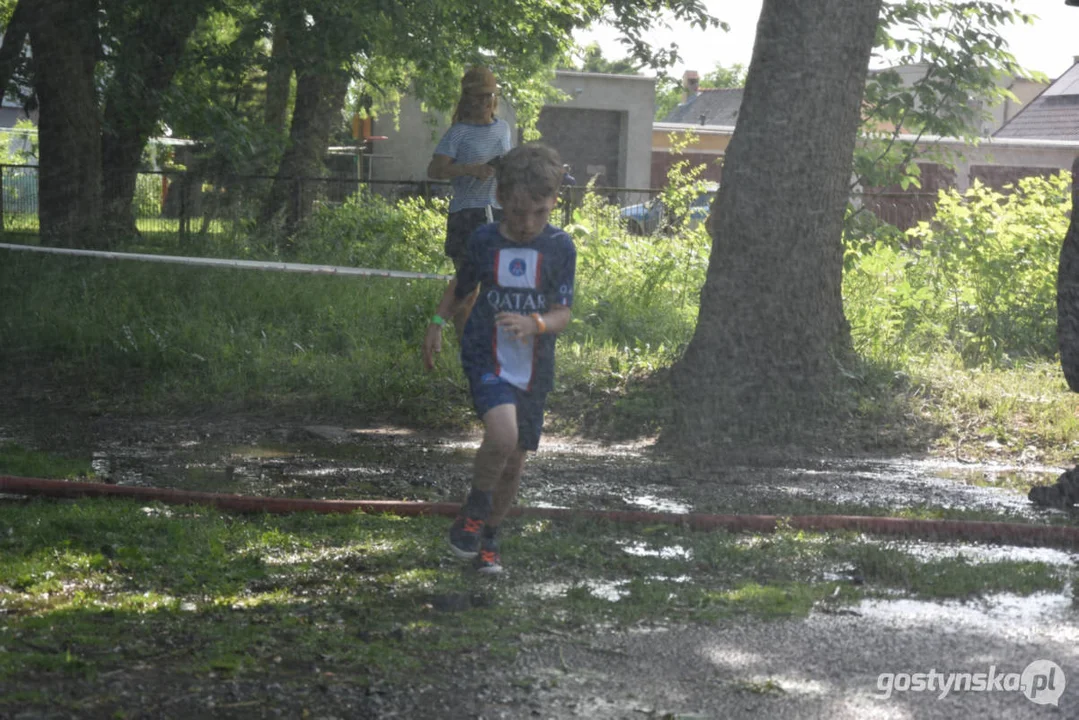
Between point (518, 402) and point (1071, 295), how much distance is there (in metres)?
3.08

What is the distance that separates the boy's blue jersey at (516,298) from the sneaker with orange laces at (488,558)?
659 mm

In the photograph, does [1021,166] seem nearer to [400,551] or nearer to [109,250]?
[109,250]

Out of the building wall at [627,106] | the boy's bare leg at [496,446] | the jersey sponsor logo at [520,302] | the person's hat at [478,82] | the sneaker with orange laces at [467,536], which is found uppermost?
the building wall at [627,106]

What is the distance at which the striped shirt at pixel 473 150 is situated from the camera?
851cm

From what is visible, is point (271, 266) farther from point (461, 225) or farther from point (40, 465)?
point (40, 465)

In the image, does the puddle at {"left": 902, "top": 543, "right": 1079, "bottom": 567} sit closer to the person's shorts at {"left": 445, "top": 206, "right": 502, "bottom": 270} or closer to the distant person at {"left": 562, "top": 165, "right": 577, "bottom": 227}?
the person's shorts at {"left": 445, "top": 206, "right": 502, "bottom": 270}

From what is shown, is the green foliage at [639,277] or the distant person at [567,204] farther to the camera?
the distant person at [567,204]

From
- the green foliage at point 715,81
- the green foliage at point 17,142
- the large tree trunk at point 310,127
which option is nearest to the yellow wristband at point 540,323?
the large tree trunk at point 310,127

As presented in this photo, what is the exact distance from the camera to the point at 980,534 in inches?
241

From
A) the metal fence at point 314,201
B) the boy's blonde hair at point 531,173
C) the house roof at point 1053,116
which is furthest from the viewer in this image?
the house roof at point 1053,116

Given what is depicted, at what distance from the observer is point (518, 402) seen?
17.2 feet

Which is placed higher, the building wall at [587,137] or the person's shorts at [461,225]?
the building wall at [587,137]

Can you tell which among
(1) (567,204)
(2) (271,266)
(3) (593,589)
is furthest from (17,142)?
(3) (593,589)

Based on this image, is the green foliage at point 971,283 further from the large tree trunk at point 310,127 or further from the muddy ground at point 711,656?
the large tree trunk at point 310,127
